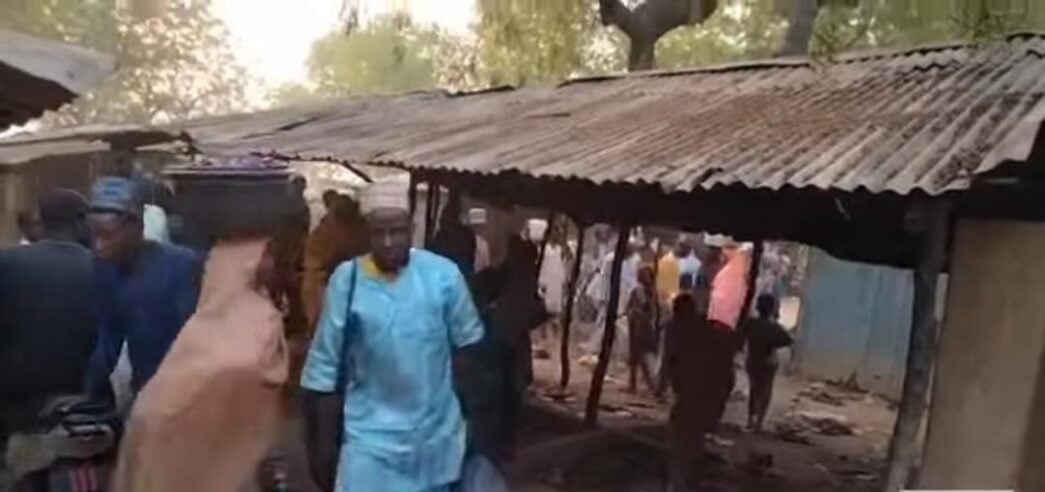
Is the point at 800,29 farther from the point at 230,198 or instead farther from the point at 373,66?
the point at 373,66

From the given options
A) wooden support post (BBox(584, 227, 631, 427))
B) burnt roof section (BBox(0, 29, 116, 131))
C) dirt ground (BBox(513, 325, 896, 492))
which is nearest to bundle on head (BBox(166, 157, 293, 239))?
burnt roof section (BBox(0, 29, 116, 131))

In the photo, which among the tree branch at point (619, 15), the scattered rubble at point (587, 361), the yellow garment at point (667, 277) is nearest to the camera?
the tree branch at point (619, 15)

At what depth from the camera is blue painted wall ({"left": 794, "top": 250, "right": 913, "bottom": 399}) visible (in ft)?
50.0

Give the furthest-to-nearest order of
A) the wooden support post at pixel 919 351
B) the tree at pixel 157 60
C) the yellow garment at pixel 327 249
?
1. the tree at pixel 157 60
2. the yellow garment at pixel 327 249
3. the wooden support post at pixel 919 351

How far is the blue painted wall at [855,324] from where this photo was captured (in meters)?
15.2

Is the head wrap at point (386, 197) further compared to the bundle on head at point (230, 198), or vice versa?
the head wrap at point (386, 197)

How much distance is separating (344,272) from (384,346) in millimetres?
292

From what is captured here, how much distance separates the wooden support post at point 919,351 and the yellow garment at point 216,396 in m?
3.16

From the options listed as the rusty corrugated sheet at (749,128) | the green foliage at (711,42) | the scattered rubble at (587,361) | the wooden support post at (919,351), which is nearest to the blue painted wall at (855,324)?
the scattered rubble at (587,361)

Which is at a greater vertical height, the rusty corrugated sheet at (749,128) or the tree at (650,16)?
the tree at (650,16)

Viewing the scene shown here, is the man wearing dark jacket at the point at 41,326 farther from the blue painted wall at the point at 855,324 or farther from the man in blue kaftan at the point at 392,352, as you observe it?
the blue painted wall at the point at 855,324

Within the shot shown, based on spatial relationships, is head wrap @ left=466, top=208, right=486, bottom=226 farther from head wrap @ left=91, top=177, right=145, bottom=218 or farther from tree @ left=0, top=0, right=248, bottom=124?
tree @ left=0, top=0, right=248, bottom=124

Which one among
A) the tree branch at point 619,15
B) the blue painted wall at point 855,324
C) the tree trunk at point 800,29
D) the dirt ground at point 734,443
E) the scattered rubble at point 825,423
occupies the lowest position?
the scattered rubble at point 825,423

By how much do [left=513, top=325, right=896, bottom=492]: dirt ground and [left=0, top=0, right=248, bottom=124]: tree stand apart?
1588 centimetres
